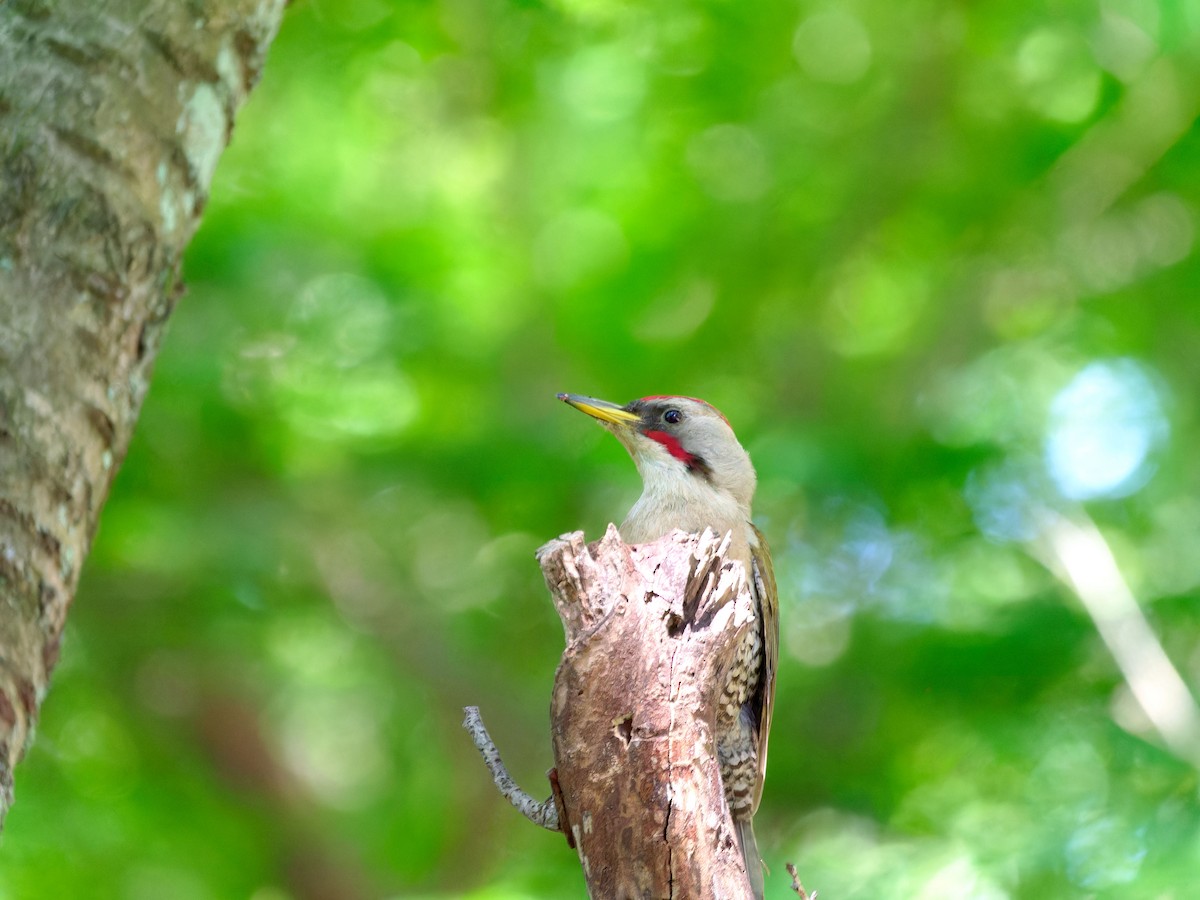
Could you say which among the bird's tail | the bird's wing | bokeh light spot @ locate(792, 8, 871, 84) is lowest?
the bird's tail

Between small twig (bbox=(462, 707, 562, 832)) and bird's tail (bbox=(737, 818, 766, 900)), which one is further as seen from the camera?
bird's tail (bbox=(737, 818, 766, 900))

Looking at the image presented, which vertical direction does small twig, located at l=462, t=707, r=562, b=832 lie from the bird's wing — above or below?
below

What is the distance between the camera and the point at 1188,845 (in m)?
4.75

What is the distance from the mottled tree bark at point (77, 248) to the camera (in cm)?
290

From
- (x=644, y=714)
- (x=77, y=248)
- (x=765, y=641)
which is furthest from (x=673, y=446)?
(x=77, y=248)

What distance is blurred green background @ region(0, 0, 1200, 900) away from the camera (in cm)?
629

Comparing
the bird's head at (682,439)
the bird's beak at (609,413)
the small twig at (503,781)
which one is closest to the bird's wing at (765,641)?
the bird's head at (682,439)

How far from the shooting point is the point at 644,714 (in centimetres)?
272

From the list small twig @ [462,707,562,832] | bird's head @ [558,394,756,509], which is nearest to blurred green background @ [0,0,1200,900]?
bird's head @ [558,394,756,509]

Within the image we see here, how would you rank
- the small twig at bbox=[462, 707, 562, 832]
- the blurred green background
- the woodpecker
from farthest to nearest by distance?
the blurred green background < the woodpecker < the small twig at bbox=[462, 707, 562, 832]

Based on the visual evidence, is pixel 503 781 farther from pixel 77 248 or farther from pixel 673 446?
pixel 673 446

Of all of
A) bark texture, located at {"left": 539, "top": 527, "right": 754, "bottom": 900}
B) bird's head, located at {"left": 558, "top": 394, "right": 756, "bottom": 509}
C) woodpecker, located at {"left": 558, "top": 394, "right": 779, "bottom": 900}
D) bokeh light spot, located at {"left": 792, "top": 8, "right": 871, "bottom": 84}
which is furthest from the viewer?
bokeh light spot, located at {"left": 792, "top": 8, "right": 871, "bottom": 84}

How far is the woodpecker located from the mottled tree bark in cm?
194

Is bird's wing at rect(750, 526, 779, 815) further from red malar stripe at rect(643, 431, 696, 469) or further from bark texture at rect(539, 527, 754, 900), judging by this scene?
bark texture at rect(539, 527, 754, 900)
